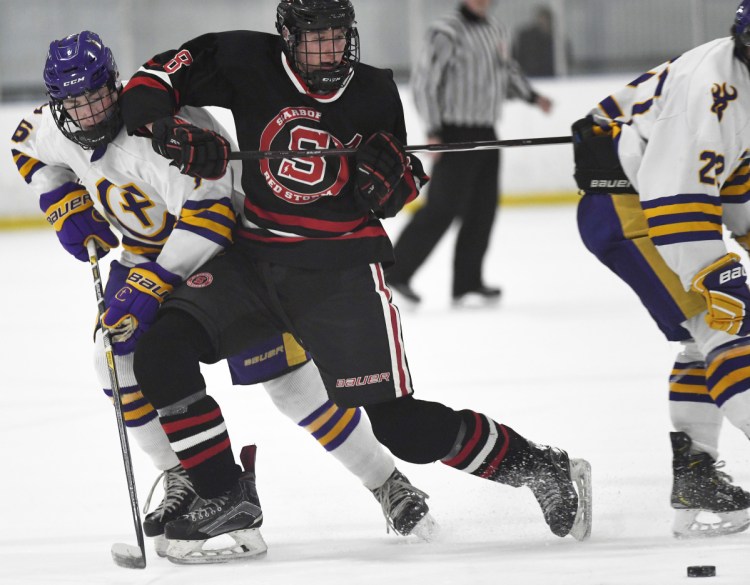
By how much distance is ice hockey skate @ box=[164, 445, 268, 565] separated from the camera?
2174 millimetres

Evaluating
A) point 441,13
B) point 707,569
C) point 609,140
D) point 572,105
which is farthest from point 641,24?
point 707,569

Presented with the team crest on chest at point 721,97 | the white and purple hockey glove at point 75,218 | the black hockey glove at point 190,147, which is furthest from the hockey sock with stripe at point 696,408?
the white and purple hockey glove at point 75,218

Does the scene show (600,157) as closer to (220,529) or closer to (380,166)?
(380,166)

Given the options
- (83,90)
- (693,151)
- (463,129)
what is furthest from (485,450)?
(463,129)

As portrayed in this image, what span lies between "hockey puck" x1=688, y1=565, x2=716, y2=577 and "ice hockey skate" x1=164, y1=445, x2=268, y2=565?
2.58 feet

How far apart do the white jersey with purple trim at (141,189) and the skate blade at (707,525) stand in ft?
3.32

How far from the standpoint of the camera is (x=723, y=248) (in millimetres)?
2045

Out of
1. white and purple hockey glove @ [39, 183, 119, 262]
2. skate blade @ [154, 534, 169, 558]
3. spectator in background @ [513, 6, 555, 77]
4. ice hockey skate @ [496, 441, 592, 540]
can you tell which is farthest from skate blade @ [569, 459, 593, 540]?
spectator in background @ [513, 6, 555, 77]

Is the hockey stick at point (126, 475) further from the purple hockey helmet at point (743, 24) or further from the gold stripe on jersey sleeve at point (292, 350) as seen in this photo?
the purple hockey helmet at point (743, 24)

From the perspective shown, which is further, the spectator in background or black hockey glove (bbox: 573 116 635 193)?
the spectator in background

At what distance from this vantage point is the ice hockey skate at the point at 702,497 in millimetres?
2197

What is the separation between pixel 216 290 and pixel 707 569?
99 cm

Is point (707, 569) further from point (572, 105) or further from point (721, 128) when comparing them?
point (572, 105)

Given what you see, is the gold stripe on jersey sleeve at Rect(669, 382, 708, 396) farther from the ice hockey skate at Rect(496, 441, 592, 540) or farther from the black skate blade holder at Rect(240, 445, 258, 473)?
the black skate blade holder at Rect(240, 445, 258, 473)
